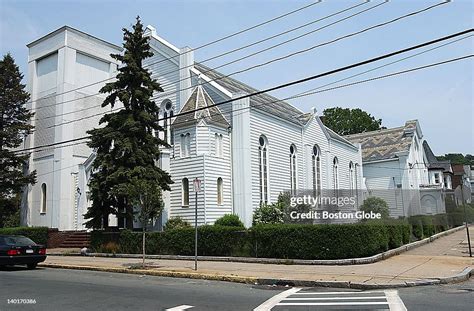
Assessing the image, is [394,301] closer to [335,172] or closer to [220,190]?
[220,190]

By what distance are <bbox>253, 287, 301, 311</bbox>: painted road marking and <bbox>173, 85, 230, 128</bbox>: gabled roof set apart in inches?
662

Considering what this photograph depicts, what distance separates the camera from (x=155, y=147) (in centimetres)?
2470

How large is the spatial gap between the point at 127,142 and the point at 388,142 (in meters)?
37.5

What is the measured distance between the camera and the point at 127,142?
23219 mm

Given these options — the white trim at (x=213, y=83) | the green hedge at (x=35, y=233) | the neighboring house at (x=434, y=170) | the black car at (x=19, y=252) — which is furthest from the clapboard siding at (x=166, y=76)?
the neighboring house at (x=434, y=170)

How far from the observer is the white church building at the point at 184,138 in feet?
90.9

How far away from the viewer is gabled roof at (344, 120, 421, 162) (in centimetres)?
4969

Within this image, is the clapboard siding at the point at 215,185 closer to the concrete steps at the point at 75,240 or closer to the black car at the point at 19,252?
the concrete steps at the point at 75,240

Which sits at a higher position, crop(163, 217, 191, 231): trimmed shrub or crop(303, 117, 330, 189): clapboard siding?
crop(303, 117, 330, 189): clapboard siding

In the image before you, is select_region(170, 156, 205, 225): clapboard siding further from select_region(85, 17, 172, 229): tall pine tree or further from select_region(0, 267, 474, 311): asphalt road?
select_region(0, 267, 474, 311): asphalt road

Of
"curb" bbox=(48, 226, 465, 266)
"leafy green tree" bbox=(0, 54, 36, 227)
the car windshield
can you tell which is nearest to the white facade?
"leafy green tree" bbox=(0, 54, 36, 227)

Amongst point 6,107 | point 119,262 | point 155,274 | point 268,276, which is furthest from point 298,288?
point 6,107

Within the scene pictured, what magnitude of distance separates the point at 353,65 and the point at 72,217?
25811 mm

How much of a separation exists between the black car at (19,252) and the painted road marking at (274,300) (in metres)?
11.3
